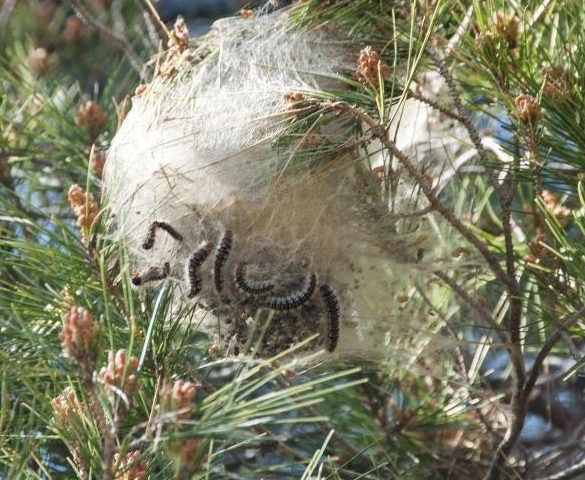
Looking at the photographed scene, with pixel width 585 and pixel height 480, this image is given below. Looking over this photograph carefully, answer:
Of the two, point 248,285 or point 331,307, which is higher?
point 248,285

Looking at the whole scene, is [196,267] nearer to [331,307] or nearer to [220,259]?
[220,259]

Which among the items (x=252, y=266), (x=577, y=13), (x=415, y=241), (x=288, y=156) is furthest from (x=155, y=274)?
(x=577, y=13)

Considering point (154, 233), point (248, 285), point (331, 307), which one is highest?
point (154, 233)

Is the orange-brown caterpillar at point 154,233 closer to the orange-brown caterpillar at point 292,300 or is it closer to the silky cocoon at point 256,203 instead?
the silky cocoon at point 256,203

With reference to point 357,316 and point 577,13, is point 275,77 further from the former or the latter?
point 577,13

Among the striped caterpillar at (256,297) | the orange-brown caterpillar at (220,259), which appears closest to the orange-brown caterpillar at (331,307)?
the striped caterpillar at (256,297)

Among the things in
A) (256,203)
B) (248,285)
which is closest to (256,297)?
(248,285)
